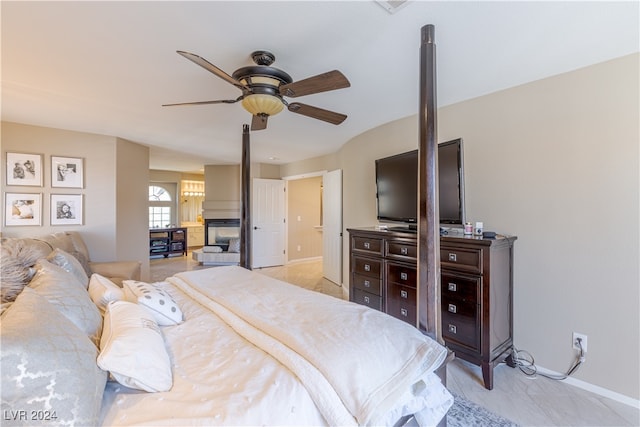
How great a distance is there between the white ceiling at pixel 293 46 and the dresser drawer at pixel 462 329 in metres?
1.91

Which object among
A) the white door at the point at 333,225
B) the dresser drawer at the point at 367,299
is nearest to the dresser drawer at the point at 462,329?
the dresser drawer at the point at 367,299

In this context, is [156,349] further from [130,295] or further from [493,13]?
[493,13]

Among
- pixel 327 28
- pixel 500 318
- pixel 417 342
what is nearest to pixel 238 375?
pixel 417 342

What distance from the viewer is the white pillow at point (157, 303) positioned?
4.75 ft

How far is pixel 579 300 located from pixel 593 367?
1.54ft

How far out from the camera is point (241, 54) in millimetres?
1954

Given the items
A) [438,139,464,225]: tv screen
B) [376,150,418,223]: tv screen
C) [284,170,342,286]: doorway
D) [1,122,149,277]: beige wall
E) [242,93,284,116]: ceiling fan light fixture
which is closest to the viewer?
[242,93,284,116]: ceiling fan light fixture

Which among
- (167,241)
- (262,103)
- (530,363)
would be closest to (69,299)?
(262,103)

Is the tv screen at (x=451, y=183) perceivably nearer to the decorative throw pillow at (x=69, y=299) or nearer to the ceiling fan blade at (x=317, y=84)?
the ceiling fan blade at (x=317, y=84)

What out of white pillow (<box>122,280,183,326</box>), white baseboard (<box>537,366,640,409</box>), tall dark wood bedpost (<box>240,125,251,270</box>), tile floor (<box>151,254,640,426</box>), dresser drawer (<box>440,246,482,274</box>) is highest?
tall dark wood bedpost (<box>240,125,251,270</box>)

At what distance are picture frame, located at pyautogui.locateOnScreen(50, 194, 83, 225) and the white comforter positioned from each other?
11.3ft

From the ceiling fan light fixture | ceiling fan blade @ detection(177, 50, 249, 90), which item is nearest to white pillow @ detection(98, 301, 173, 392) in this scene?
ceiling fan blade @ detection(177, 50, 249, 90)

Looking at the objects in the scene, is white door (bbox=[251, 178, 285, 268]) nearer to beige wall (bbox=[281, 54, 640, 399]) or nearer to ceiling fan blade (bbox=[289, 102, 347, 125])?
ceiling fan blade (bbox=[289, 102, 347, 125])

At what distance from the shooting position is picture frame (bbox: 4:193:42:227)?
11.4ft
